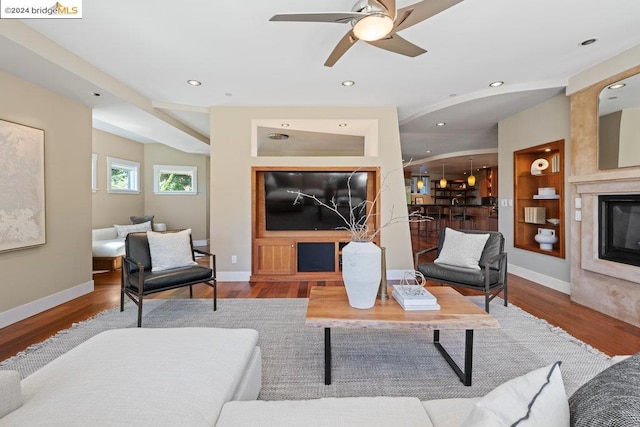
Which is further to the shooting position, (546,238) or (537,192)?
(537,192)

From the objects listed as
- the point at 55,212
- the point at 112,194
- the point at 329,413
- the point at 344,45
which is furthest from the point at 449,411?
the point at 112,194

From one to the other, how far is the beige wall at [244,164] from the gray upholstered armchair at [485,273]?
1.19 m

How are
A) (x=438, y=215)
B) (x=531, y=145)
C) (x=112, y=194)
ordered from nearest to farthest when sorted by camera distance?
(x=531, y=145), (x=112, y=194), (x=438, y=215)

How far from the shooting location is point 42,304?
10.1 ft

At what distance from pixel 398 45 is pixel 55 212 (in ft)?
13.1

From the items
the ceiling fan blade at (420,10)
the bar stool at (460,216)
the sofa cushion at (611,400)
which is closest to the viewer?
the sofa cushion at (611,400)

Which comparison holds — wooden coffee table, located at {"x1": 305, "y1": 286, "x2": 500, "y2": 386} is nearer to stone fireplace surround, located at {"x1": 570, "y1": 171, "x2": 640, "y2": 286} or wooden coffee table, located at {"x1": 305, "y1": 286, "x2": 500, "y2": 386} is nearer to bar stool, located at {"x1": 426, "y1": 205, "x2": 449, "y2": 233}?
stone fireplace surround, located at {"x1": 570, "y1": 171, "x2": 640, "y2": 286}

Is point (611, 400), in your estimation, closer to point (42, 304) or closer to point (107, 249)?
point (42, 304)

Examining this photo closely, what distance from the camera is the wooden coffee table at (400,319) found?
174 centimetres

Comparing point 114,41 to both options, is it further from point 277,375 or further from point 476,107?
point 476,107

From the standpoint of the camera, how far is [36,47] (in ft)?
7.88

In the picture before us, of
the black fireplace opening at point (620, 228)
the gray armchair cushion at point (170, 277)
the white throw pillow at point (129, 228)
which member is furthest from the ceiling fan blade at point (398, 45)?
the white throw pillow at point (129, 228)

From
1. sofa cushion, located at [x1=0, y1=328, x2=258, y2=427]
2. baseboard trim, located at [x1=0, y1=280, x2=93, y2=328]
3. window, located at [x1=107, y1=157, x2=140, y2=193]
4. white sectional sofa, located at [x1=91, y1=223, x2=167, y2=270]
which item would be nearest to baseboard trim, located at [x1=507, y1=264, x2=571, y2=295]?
sofa cushion, located at [x1=0, y1=328, x2=258, y2=427]

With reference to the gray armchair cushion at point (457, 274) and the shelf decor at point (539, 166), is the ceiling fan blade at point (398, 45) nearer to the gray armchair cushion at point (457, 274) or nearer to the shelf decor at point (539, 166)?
the gray armchair cushion at point (457, 274)
